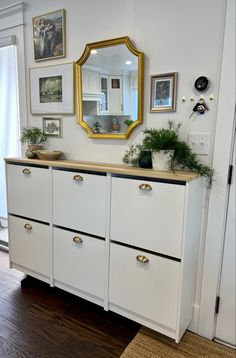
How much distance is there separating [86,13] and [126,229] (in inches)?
63.4

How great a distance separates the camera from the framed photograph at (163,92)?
1699mm

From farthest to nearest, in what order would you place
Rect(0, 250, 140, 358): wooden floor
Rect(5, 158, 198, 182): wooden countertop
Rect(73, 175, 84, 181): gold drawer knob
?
Rect(73, 175, 84, 181): gold drawer knob → Rect(0, 250, 140, 358): wooden floor → Rect(5, 158, 198, 182): wooden countertop

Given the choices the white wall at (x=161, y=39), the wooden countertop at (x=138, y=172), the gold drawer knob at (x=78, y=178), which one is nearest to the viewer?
the wooden countertop at (x=138, y=172)

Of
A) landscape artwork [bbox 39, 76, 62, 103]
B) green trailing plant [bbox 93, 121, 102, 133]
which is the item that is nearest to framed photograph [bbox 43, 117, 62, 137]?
landscape artwork [bbox 39, 76, 62, 103]

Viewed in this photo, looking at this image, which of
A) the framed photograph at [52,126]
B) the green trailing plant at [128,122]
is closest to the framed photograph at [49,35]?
the framed photograph at [52,126]

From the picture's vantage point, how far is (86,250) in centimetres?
186

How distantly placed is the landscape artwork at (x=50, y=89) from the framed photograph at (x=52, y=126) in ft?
0.51

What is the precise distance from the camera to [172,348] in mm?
1683

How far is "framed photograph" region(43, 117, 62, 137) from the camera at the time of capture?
7.52ft

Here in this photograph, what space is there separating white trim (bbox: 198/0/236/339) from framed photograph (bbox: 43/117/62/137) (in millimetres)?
1309

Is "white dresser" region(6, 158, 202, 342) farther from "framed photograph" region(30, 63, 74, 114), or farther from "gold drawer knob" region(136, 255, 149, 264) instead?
"framed photograph" region(30, 63, 74, 114)

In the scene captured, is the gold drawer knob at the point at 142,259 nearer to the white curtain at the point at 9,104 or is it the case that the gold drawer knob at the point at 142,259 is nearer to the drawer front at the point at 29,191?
the drawer front at the point at 29,191

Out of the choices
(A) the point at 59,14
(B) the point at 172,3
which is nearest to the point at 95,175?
(B) the point at 172,3

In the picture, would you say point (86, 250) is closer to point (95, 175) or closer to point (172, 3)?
point (95, 175)
